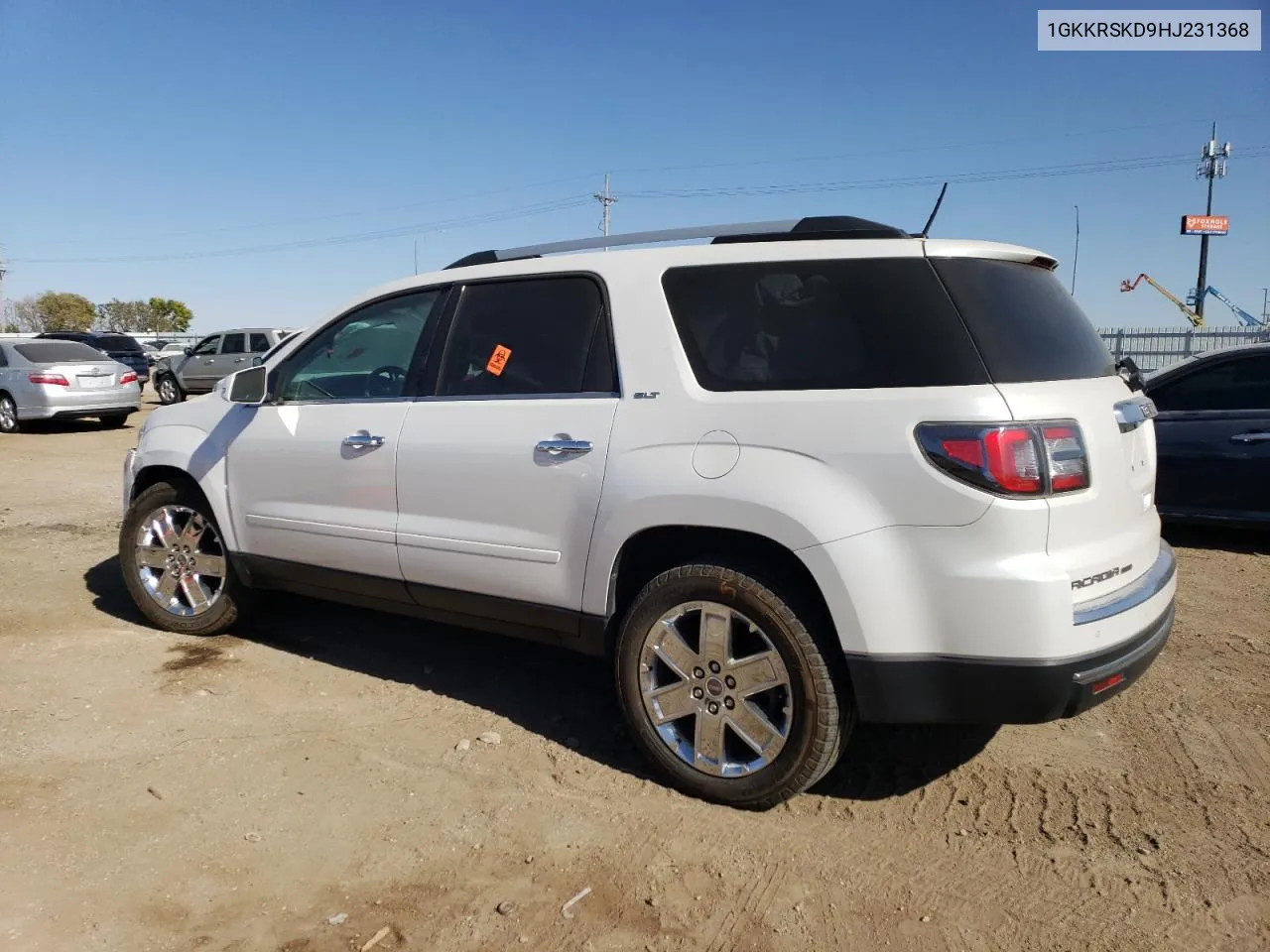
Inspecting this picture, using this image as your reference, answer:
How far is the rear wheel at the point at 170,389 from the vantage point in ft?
72.8

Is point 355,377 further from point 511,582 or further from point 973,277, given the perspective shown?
point 973,277

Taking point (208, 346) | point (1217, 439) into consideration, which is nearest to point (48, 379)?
point (208, 346)

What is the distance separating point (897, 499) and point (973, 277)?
31.1 inches

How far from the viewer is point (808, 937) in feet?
8.38

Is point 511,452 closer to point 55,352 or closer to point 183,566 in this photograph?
point 183,566

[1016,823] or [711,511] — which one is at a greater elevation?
[711,511]

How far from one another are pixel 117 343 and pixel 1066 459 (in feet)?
86.3

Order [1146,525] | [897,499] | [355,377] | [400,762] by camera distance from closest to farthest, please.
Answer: [897,499]
[1146,525]
[400,762]
[355,377]

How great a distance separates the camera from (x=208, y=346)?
22.1 m

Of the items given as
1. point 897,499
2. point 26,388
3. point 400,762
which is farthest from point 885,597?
point 26,388

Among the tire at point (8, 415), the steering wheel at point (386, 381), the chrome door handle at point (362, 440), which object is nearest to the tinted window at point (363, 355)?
the steering wheel at point (386, 381)

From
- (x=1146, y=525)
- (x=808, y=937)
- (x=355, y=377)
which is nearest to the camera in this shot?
(x=808, y=937)

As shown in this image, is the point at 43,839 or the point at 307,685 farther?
the point at 307,685

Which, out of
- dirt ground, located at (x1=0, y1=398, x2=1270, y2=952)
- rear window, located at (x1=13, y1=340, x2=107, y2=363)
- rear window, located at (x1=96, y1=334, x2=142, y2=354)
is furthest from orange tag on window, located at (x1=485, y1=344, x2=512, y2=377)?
rear window, located at (x1=96, y1=334, x2=142, y2=354)
